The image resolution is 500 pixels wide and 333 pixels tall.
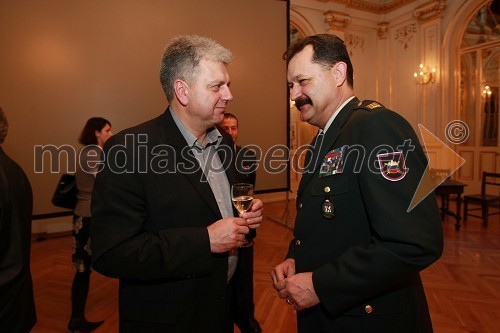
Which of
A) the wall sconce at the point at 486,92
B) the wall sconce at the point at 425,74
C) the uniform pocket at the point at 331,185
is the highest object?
the wall sconce at the point at 425,74

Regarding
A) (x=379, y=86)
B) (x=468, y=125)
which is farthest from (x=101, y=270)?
(x=379, y=86)

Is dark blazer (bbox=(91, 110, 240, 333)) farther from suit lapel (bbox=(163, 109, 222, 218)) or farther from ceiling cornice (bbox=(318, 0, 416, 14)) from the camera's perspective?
ceiling cornice (bbox=(318, 0, 416, 14))

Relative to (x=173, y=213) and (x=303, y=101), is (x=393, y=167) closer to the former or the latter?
(x=303, y=101)

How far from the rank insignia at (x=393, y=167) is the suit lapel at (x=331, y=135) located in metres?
0.28

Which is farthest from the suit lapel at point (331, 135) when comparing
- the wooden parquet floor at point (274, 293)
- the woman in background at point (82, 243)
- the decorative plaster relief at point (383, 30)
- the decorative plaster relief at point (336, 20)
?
the decorative plaster relief at point (383, 30)

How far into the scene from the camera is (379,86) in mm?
9875

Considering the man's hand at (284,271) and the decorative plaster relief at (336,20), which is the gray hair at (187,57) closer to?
the man's hand at (284,271)

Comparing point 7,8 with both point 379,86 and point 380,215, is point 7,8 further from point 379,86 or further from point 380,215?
point 379,86

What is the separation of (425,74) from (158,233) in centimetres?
909

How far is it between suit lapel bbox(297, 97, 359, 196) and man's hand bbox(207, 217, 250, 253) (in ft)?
1.15

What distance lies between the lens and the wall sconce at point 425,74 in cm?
840

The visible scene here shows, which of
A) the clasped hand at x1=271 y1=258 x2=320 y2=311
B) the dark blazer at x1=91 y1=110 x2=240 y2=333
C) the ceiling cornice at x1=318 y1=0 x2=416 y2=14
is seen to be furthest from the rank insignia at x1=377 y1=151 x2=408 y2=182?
the ceiling cornice at x1=318 y1=0 x2=416 y2=14

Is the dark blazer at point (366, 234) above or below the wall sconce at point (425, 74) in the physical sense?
below

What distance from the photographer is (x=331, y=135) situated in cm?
137
